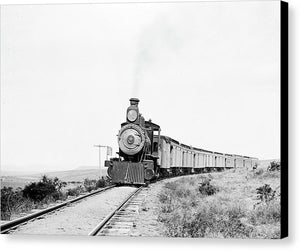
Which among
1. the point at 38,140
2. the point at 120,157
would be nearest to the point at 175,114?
the point at 38,140

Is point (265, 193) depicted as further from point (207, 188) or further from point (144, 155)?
point (144, 155)

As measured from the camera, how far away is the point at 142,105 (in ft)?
28.1

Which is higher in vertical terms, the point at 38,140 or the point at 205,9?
the point at 205,9

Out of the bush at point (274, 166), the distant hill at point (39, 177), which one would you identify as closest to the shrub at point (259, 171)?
the bush at point (274, 166)

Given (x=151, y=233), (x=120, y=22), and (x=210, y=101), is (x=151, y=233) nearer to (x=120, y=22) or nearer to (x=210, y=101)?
(x=210, y=101)

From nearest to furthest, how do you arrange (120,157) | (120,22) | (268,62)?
(268,62), (120,22), (120,157)

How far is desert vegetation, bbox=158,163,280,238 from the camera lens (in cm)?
759

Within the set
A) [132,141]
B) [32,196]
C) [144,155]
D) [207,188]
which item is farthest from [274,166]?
[132,141]

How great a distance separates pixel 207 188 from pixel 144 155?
361 cm

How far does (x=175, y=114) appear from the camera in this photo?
838cm

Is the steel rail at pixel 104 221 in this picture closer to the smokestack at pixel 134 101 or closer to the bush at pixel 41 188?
the bush at pixel 41 188

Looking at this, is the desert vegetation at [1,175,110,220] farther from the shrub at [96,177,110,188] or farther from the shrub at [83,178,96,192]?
the shrub at [96,177,110,188]

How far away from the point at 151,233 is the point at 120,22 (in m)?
3.30

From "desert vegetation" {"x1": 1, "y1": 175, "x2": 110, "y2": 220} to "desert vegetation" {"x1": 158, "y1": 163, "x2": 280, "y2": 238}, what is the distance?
5.67 ft
